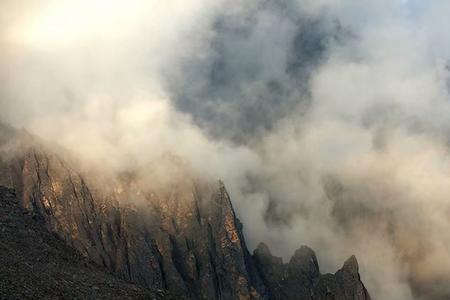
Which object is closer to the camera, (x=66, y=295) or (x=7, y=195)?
(x=66, y=295)

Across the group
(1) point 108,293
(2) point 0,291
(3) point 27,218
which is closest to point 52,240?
(3) point 27,218

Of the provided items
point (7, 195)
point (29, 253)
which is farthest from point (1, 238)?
point (7, 195)

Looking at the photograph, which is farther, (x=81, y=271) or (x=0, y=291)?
(x=81, y=271)

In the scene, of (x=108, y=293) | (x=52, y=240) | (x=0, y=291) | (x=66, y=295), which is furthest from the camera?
(x=52, y=240)

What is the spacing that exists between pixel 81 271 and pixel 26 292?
15449 mm

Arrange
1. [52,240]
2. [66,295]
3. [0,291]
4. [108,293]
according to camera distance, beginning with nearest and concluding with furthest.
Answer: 1. [0,291]
2. [66,295]
3. [108,293]
4. [52,240]

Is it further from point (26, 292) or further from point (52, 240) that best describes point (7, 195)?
point (26, 292)

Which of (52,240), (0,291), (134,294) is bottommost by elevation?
(0,291)

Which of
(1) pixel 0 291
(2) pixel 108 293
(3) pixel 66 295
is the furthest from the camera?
(2) pixel 108 293

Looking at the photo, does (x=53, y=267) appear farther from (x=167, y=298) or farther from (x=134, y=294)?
(x=167, y=298)

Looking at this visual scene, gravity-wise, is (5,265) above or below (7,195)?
below

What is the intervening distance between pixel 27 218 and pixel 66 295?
921 inches

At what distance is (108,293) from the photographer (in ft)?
350

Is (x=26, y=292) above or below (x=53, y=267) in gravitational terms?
below
